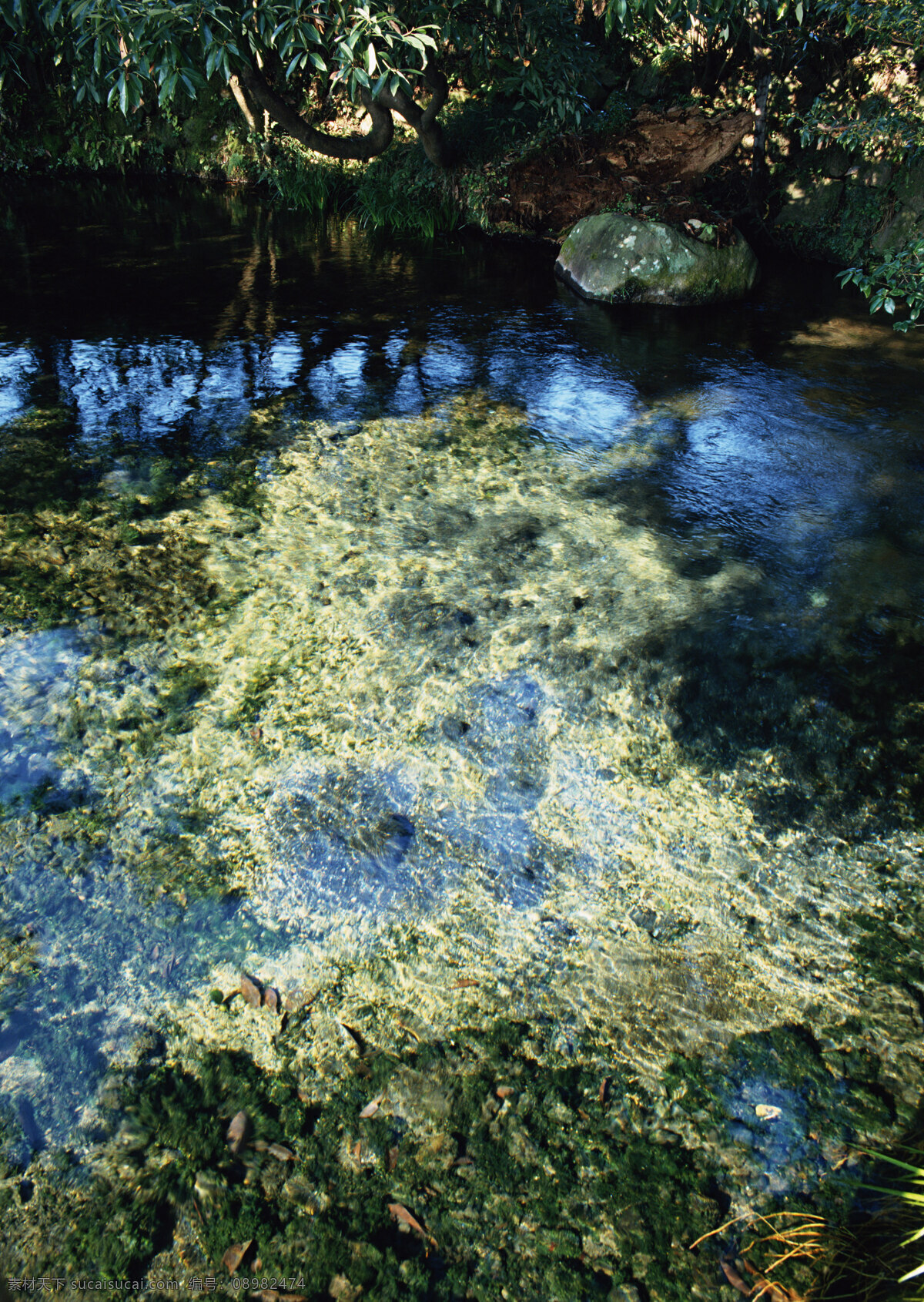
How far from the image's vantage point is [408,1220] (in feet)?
5.17

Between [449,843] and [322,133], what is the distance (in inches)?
413

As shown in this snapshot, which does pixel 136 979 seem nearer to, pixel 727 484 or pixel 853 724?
pixel 853 724

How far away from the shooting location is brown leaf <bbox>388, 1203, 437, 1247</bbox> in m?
1.56

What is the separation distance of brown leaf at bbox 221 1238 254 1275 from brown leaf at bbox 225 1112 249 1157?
0.17 m

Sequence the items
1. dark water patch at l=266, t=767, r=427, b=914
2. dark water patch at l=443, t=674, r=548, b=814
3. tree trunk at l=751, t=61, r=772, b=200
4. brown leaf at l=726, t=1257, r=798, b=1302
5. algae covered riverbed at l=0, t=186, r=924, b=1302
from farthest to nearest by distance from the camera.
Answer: tree trunk at l=751, t=61, r=772, b=200 → dark water patch at l=443, t=674, r=548, b=814 → dark water patch at l=266, t=767, r=427, b=914 → algae covered riverbed at l=0, t=186, r=924, b=1302 → brown leaf at l=726, t=1257, r=798, b=1302

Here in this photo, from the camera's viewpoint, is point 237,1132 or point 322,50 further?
point 322,50

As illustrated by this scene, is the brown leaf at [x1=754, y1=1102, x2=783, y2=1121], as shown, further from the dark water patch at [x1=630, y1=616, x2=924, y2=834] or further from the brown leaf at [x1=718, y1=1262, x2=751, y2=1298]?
the dark water patch at [x1=630, y1=616, x2=924, y2=834]

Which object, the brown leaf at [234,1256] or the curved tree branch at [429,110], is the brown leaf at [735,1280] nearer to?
the brown leaf at [234,1256]

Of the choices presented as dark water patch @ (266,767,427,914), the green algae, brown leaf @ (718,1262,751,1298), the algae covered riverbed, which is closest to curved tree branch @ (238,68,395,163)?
the algae covered riverbed

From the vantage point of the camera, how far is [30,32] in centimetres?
1068

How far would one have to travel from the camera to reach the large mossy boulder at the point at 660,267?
7.38m

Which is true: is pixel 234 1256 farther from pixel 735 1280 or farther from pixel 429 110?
pixel 429 110

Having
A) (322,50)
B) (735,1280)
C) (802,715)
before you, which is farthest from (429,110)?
(735,1280)

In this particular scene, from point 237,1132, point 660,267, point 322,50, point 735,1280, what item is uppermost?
point 322,50
